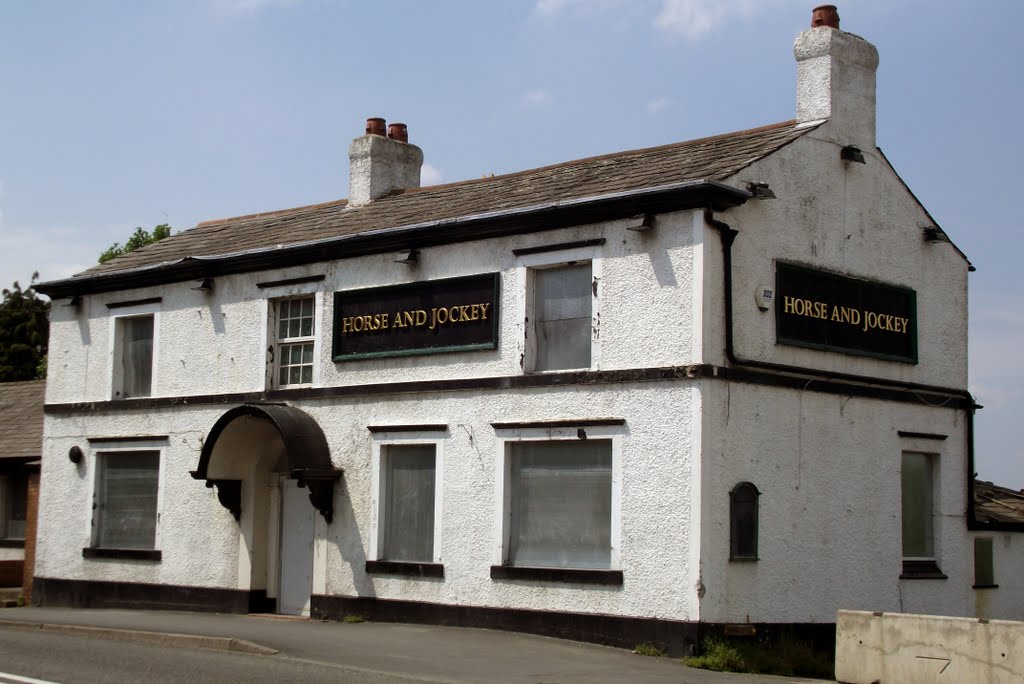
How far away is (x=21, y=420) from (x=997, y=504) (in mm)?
18736

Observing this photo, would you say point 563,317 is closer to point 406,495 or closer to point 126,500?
point 406,495

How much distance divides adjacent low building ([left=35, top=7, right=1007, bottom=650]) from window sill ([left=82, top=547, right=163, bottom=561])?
0.35 ft

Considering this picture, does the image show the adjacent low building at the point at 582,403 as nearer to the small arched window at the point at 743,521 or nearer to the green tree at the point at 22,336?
the small arched window at the point at 743,521

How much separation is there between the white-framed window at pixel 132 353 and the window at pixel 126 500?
1085mm

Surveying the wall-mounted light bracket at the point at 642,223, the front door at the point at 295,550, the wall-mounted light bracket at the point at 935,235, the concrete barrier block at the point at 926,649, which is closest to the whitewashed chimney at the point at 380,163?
the front door at the point at 295,550

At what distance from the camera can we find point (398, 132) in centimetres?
2289

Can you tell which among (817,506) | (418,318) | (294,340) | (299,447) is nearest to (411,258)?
(418,318)

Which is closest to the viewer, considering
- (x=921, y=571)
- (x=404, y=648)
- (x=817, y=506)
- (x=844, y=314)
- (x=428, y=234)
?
(x=404, y=648)

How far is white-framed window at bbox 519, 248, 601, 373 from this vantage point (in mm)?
16188

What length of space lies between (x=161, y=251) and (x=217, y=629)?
337 inches

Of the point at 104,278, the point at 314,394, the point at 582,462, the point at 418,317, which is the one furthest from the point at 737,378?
the point at 104,278

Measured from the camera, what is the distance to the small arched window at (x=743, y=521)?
1498cm

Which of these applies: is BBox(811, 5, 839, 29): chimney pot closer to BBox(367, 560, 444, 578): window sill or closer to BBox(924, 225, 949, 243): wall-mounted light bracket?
BBox(924, 225, 949, 243): wall-mounted light bracket

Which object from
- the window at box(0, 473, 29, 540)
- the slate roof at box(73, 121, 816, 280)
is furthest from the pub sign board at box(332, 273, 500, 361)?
the window at box(0, 473, 29, 540)
